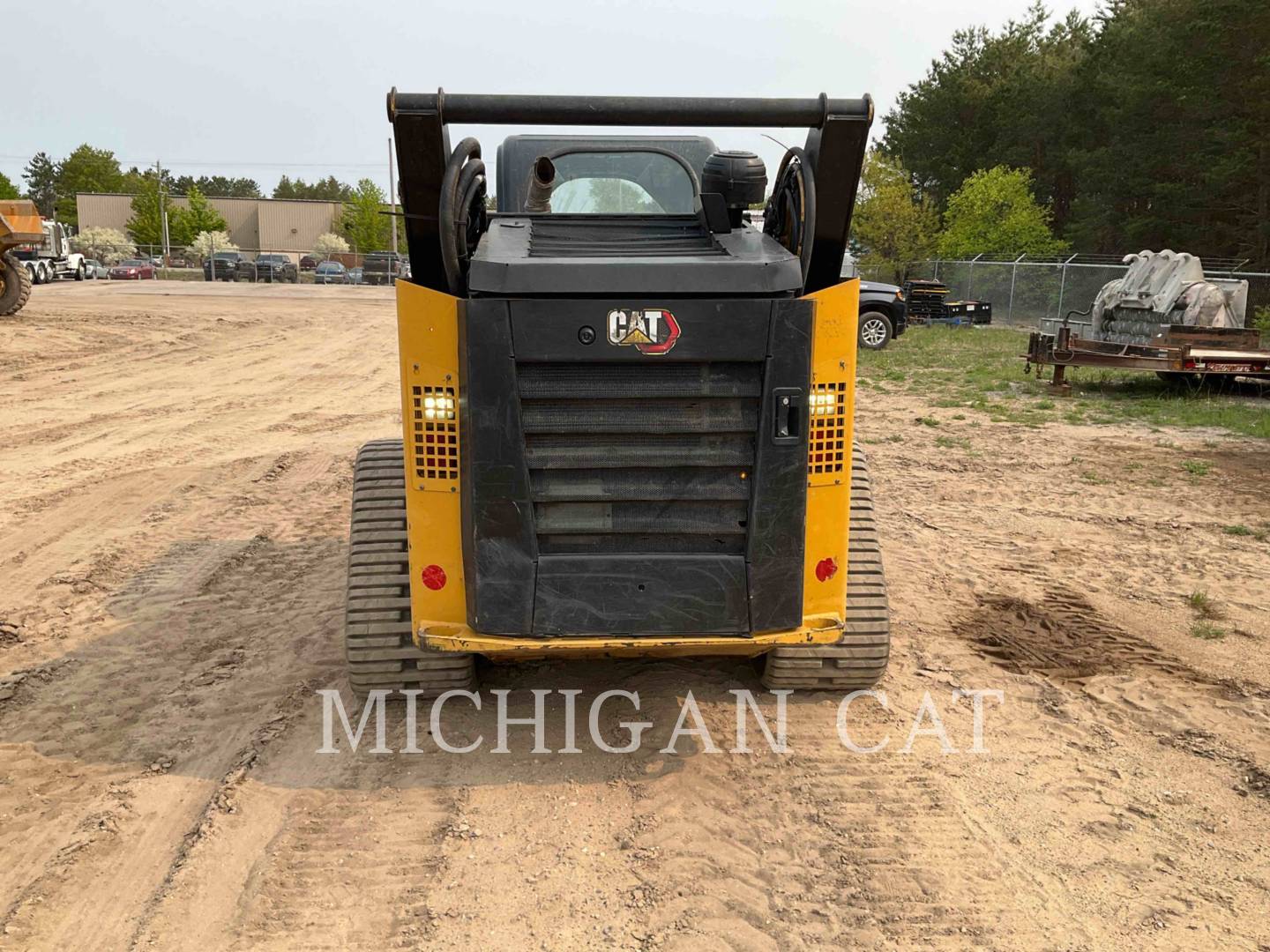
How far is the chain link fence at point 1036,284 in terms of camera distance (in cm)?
2623

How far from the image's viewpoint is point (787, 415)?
354 centimetres

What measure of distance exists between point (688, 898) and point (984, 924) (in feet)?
2.78

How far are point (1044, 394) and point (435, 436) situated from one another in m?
12.8

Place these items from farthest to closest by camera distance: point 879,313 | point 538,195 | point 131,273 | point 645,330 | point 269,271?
point 269,271 → point 131,273 → point 879,313 → point 538,195 → point 645,330

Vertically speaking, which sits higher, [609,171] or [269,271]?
[269,271]

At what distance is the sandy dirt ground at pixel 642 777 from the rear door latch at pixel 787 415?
1.28 metres

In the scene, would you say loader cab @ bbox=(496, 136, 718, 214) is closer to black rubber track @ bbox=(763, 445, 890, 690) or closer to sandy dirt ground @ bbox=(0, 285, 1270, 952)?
black rubber track @ bbox=(763, 445, 890, 690)

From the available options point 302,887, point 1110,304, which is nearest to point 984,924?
point 302,887

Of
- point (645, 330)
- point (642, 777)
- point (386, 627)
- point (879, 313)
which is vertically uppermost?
point (645, 330)

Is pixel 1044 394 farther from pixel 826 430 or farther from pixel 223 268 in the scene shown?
pixel 223 268

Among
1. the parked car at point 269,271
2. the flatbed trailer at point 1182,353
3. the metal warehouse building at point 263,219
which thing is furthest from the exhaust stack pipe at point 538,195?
the metal warehouse building at point 263,219

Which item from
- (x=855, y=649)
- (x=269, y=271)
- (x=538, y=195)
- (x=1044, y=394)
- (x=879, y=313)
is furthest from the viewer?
(x=269, y=271)

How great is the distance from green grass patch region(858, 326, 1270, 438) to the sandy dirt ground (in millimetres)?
5038

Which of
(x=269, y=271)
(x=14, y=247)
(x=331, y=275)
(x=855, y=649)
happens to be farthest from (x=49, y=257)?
(x=855, y=649)
